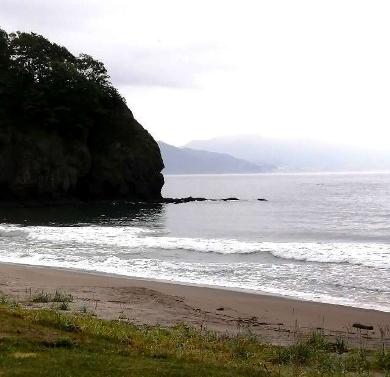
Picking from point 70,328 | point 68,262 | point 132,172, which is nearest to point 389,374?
point 70,328

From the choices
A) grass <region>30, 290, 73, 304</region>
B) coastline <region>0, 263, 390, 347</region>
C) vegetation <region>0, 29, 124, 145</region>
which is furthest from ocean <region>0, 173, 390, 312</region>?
vegetation <region>0, 29, 124, 145</region>

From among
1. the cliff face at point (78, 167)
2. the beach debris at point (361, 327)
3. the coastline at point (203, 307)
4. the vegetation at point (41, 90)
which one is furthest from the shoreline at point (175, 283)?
the vegetation at point (41, 90)

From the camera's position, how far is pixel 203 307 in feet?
46.8

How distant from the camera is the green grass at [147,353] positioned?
288 inches

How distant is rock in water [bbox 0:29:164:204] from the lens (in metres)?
60.4

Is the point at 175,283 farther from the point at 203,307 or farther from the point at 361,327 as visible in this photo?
the point at 361,327

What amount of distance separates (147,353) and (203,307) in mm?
6125

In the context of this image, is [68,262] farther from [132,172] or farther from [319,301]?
[132,172]

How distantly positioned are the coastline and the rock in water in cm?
4468

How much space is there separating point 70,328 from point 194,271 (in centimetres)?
1176

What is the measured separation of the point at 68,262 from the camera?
22797mm

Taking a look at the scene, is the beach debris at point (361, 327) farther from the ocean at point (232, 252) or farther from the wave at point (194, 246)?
the wave at point (194, 246)

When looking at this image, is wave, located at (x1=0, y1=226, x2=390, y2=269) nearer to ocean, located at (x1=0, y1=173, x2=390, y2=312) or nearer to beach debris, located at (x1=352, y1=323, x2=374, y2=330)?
ocean, located at (x1=0, y1=173, x2=390, y2=312)

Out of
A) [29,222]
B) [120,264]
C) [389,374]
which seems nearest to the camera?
[389,374]
